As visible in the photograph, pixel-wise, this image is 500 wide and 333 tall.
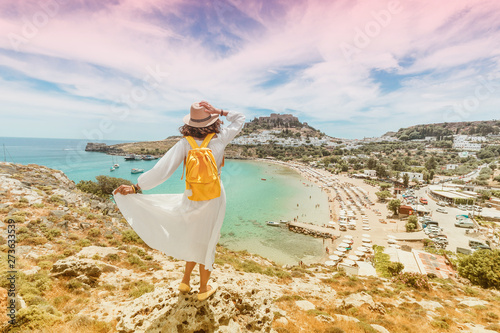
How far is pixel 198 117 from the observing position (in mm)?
2326

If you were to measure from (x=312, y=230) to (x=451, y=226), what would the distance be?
45.8ft

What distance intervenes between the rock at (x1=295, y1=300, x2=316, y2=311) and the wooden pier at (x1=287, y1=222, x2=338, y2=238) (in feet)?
51.6

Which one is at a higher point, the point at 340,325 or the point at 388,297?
the point at 340,325

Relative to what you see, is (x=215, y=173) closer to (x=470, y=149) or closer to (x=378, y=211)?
(x=378, y=211)

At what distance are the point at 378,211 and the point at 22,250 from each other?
96.7ft

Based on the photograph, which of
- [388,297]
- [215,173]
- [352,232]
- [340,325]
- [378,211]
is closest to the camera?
[215,173]

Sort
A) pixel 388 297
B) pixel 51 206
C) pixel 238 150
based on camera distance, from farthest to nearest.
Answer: pixel 238 150 → pixel 51 206 → pixel 388 297

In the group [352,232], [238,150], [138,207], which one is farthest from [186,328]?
[238,150]

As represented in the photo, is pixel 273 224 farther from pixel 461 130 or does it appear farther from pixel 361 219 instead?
pixel 461 130

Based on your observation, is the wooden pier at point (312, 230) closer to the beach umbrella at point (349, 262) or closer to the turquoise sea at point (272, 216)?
the turquoise sea at point (272, 216)

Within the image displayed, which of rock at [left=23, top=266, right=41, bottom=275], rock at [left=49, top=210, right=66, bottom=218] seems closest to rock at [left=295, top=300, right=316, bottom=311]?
rock at [left=23, top=266, right=41, bottom=275]

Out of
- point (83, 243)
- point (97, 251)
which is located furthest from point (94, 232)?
point (97, 251)

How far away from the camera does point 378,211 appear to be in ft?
82.6

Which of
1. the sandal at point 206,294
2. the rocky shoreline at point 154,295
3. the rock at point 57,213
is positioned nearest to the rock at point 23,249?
the rocky shoreline at point 154,295
